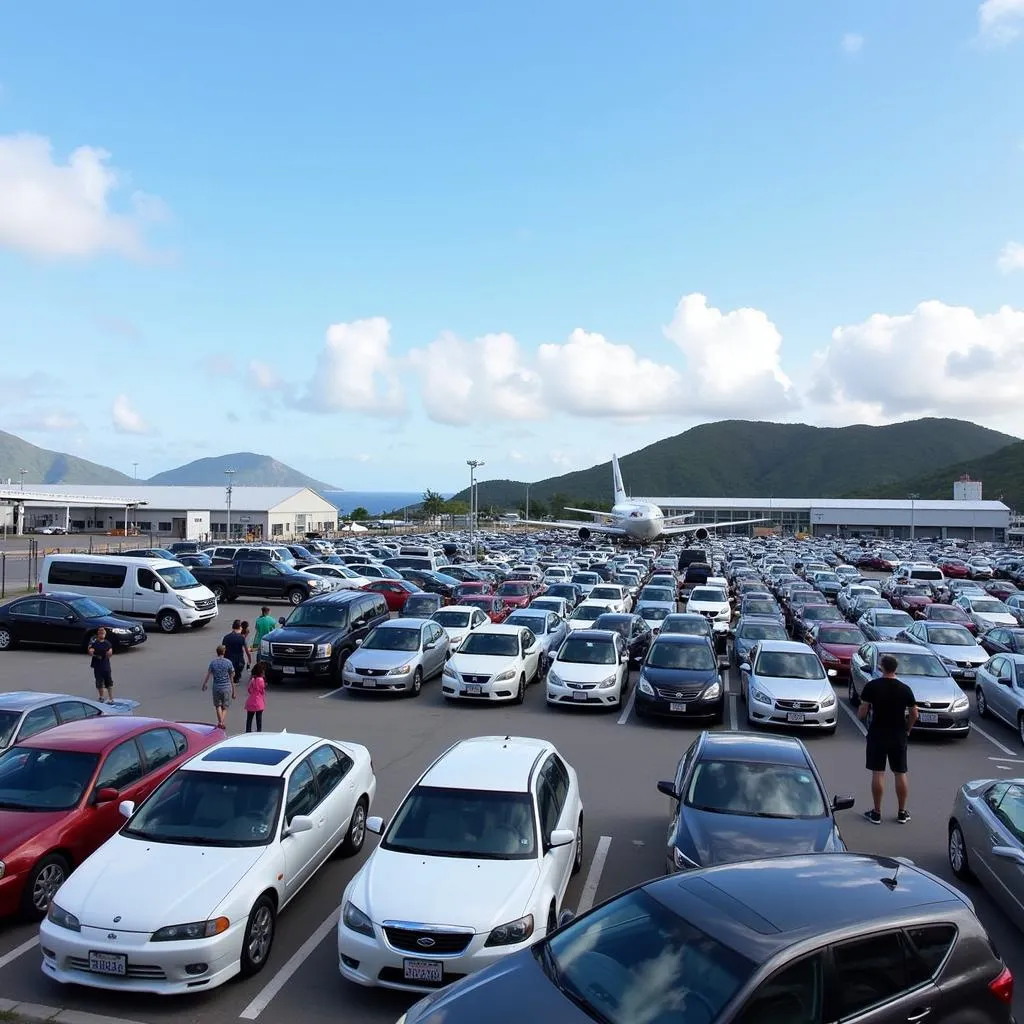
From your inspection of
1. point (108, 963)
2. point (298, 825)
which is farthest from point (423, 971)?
point (108, 963)

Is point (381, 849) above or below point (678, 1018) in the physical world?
below

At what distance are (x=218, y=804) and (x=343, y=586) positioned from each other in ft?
88.3

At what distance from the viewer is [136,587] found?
84.9 feet

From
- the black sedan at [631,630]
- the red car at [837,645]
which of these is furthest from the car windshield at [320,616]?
the red car at [837,645]

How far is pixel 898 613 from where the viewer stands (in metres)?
25.2

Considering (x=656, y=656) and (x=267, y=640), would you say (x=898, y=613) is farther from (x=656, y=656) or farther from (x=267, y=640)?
(x=267, y=640)

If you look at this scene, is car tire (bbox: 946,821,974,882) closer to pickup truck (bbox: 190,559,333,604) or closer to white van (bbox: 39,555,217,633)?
white van (bbox: 39,555,217,633)

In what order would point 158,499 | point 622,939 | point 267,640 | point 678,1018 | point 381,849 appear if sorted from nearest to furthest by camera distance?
1. point 678,1018
2. point 622,939
3. point 381,849
4. point 267,640
5. point 158,499

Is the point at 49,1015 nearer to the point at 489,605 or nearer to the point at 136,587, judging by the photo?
the point at 136,587

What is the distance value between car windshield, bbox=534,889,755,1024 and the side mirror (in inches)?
123

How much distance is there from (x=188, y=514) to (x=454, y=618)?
230 ft

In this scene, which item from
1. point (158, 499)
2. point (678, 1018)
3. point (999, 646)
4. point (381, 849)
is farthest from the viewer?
point (158, 499)

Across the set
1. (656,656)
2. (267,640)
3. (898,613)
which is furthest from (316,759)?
(898,613)

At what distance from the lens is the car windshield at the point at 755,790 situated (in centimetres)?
843
